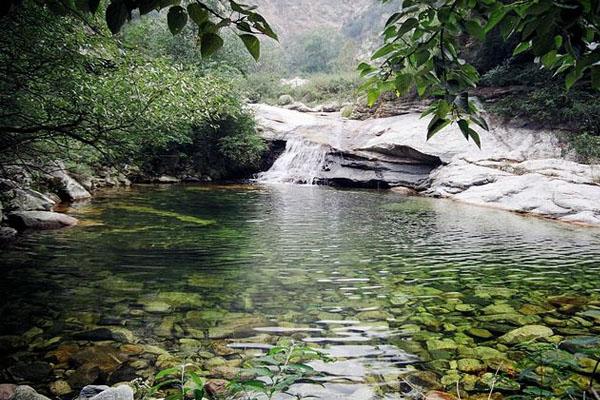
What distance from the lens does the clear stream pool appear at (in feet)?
9.21

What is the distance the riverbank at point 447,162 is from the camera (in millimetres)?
12719

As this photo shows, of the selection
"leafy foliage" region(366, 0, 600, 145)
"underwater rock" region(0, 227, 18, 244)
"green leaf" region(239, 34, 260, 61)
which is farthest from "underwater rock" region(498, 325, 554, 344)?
"underwater rock" region(0, 227, 18, 244)

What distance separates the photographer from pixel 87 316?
12.2 feet

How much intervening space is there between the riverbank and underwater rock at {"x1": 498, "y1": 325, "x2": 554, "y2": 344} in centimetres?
909

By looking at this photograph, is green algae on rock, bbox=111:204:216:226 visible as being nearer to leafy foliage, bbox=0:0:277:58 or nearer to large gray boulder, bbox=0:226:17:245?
large gray boulder, bbox=0:226:17:245

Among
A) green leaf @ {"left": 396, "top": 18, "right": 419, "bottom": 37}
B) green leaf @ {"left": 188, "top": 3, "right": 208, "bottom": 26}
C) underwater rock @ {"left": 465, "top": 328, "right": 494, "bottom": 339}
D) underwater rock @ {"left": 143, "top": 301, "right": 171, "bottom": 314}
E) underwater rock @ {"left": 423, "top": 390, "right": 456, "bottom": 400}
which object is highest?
green leaf @ {"left": 396, "top": 18, "right": 419, "bottom": 37}

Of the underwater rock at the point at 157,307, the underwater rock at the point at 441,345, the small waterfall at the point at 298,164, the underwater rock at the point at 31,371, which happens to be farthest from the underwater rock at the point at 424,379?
the small waterfall at the point at 298,164

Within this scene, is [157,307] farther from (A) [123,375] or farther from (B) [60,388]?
(B) [60,388]

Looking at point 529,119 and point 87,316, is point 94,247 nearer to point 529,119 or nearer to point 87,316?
point 87,316

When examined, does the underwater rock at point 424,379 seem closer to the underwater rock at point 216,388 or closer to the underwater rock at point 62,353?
the underwater rock at point 216,388

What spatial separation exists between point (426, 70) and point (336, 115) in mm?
25740

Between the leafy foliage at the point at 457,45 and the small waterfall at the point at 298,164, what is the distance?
18.8 m

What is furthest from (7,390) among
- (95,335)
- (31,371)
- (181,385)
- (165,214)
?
(165,214)

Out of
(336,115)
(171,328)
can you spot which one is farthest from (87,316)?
(336,115)
